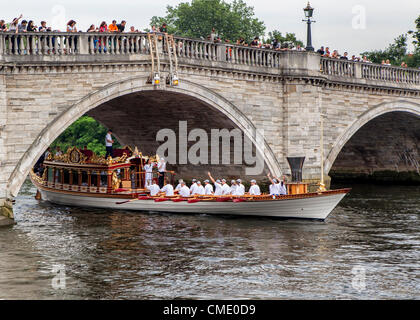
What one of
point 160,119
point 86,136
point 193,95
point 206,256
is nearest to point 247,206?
point 193,95

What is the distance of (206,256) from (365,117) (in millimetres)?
14716

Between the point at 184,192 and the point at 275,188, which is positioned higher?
the point at 275,188

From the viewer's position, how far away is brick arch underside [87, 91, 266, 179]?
24525 millimetres

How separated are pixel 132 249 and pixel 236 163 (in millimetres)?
11022

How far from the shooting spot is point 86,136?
154 feet

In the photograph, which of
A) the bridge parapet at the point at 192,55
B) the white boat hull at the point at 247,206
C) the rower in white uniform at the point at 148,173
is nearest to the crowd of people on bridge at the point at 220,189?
the white boat hull at the point at 247,206

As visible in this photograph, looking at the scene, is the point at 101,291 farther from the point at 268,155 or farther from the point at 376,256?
the point at 268,155

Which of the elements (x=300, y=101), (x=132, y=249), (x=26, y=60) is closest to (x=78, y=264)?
(x=132, y=249)

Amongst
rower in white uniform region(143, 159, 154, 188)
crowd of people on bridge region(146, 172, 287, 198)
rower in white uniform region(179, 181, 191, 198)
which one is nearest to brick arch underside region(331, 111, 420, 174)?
crowd of people on bridge region(146, 172, 287, 198)

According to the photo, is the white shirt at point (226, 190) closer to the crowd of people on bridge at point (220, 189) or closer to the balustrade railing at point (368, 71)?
the crowd of people on bridge at point (220, 189)

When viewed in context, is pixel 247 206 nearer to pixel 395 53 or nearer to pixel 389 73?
pixel 389 73

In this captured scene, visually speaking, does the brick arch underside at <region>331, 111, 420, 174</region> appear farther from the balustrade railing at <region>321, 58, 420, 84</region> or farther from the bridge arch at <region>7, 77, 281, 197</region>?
the bridge arch at <region>7, 77, 281, 197</region>

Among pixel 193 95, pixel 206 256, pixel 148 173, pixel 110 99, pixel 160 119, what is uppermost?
pixel 193 95

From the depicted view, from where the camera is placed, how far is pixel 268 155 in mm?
25547
